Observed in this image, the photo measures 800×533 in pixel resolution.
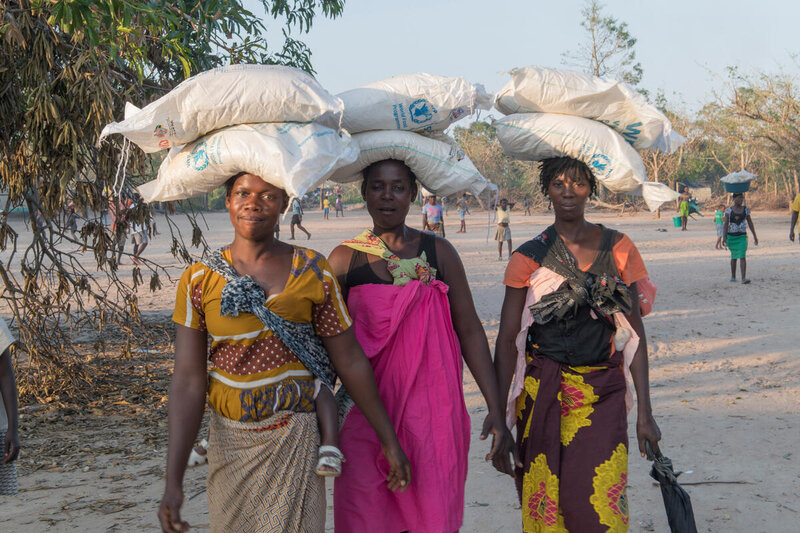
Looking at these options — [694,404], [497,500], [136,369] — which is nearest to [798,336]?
[694,404]

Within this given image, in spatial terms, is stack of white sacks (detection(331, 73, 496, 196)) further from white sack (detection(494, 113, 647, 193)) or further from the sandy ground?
the sandy ground

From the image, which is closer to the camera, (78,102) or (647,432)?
(647,432)

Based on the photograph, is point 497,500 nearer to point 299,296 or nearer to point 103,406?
point 299,296

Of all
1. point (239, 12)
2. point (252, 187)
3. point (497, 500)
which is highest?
point (239, 12)

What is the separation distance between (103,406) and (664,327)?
6233mm

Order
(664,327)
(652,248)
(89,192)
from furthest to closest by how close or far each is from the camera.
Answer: (652,248), (664,327), (89,192)

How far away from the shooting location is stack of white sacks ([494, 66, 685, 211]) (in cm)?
282

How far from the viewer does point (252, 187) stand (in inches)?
89.4

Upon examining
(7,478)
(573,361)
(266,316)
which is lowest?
(7,478)

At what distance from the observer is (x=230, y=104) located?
7.51ft

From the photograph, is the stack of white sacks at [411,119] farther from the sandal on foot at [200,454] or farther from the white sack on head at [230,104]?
the sandal on foot at [200,454]

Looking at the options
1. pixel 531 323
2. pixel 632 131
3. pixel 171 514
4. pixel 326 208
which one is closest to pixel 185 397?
pixel 171 514

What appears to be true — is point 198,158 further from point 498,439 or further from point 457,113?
point 498,439

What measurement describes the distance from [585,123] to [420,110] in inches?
26.3
